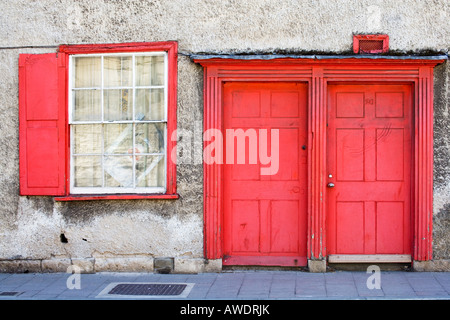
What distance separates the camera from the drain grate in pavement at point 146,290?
5.98m

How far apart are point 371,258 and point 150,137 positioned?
11.1 feet

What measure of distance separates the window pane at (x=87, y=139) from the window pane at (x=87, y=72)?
585 millimetres

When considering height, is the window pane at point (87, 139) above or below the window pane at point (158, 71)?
below

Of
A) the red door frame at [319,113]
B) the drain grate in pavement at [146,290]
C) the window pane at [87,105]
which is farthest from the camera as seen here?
the window pane at [87,105]

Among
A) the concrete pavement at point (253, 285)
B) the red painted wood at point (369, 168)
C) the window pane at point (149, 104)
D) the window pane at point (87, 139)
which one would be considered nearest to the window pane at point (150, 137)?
the window pane at point (149, 104)

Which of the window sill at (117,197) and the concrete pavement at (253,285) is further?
the window sill at (117,197)

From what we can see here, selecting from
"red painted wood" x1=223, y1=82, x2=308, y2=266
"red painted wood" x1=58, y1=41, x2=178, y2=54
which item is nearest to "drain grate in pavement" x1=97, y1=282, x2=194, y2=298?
"red painted wood" x1=223, y1=82, x2=308, y2=266

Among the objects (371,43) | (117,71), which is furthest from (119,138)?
(371,43)

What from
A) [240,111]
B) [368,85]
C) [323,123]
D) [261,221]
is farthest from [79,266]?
[368,85]

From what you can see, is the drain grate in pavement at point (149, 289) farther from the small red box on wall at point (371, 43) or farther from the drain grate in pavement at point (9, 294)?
the small red box on wall at point (371, 43)

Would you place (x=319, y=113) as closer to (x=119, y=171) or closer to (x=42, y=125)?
(x=119, y=171)

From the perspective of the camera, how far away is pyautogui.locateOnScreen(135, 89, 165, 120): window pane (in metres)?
7.09

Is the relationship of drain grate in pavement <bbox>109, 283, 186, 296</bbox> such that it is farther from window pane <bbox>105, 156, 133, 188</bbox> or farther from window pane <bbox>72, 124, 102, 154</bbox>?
window pane <bbox>72, 124, 102, 154</bbox>

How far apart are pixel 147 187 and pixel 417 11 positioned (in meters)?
4.29
